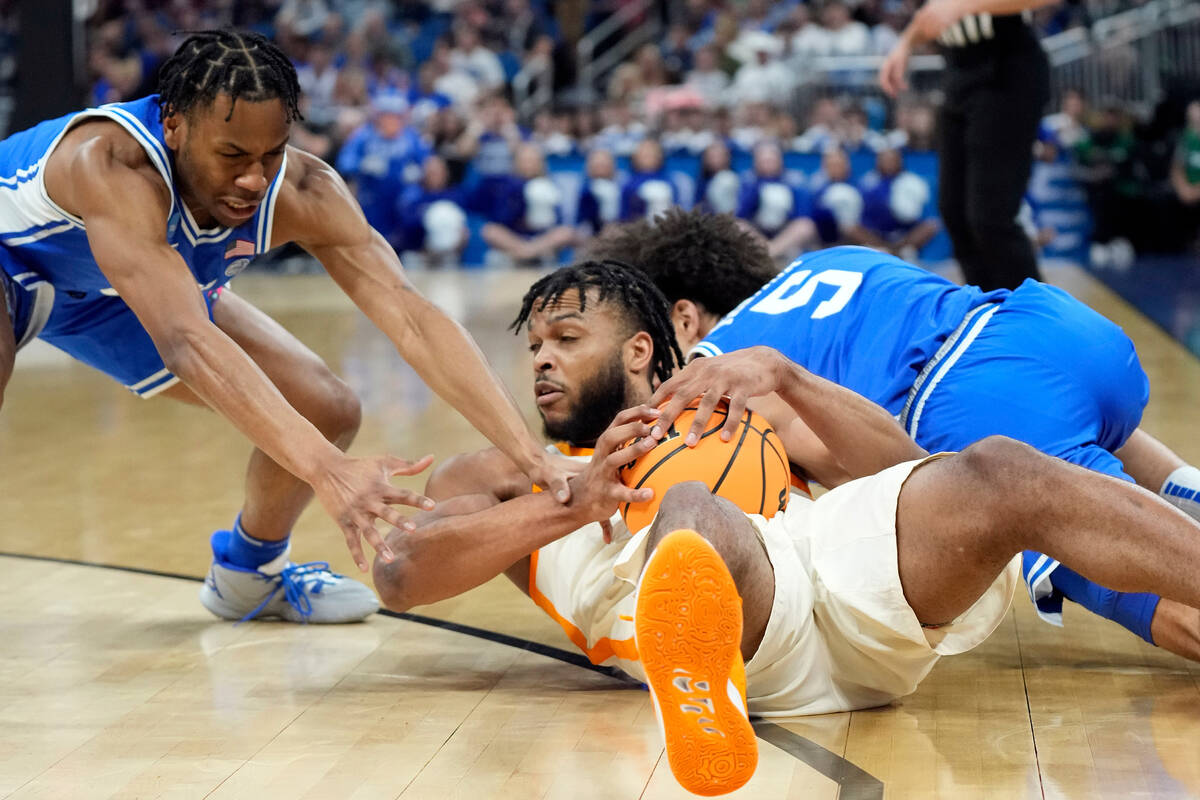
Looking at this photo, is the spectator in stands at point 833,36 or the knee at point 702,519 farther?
the spectator in stands at point 833,36

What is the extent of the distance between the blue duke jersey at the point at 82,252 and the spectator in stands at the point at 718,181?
10546 mm

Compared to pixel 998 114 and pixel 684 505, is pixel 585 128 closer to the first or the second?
pixel 998 114

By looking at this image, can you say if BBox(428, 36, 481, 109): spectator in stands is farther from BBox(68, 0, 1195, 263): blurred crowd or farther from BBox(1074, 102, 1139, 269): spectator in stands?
BBox(1074, 102, 1139, 269): spectator in stands

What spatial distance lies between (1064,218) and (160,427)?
Result: 10431 millimetres

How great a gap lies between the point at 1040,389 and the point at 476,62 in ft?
49.3

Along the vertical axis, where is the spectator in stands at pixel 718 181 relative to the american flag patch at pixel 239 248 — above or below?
below

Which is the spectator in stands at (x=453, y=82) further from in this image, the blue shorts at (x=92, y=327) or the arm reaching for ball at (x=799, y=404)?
the arm reaching for ball at (x=799, y=404)

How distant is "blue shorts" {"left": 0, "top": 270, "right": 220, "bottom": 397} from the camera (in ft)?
11.4

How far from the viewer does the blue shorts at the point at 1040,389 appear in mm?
3078

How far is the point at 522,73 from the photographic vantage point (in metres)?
17.7

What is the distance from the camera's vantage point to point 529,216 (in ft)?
48.8

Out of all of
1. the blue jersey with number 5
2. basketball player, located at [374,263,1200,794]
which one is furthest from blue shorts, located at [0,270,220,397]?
the blue jersey with number 5

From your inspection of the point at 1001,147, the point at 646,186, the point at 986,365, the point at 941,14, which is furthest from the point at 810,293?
the point at 646,186

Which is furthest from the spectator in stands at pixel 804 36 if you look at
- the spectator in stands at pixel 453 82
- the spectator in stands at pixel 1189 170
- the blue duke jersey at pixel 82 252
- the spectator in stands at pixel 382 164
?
the blue duke jersey at pixel 82 252
